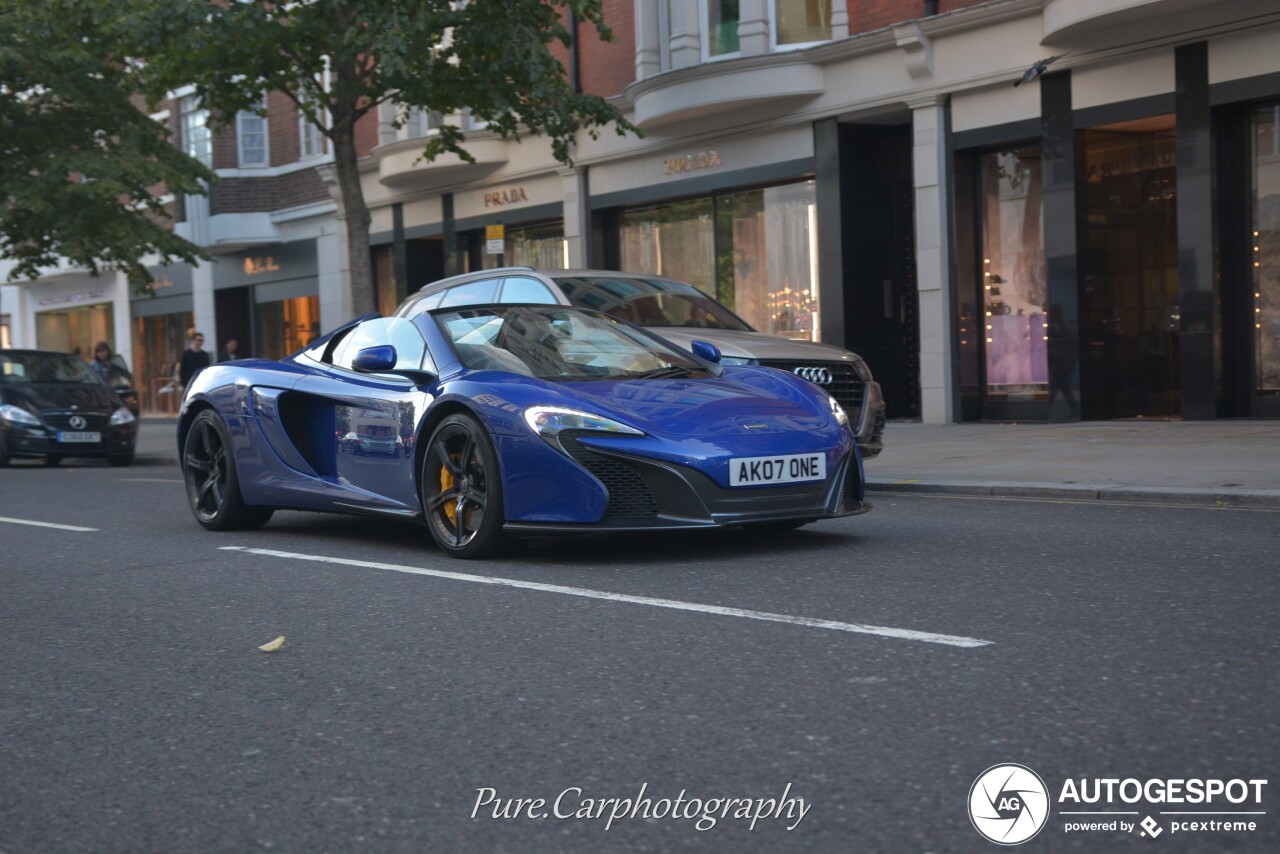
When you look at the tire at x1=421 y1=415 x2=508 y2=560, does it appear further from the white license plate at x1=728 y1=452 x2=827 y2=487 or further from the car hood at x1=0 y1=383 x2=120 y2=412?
the car hood at x1=0 y1=383 x2=120 y2=412

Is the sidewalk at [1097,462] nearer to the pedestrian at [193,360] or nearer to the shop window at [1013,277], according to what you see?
the shop window at [1013,277]

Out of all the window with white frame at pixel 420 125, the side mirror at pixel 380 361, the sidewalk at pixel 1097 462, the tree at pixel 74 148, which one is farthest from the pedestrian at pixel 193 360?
the side mirror at pixel 380 361

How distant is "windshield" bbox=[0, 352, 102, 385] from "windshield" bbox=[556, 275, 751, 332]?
10447 mm

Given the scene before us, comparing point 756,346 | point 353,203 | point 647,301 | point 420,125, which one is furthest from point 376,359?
point 420,125

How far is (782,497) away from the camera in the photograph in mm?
6637

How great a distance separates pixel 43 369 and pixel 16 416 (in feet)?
4.54

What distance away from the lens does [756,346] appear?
1112 centimetres

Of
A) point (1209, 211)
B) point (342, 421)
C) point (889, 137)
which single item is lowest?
point (342, 421)

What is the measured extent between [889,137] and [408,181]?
1015cm

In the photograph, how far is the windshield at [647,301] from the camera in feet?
39.5

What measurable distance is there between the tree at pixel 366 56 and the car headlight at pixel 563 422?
10609mm

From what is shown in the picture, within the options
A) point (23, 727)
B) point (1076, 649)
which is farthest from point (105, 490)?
point (1076, 649)

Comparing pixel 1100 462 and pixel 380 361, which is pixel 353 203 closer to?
pixel 1100 462

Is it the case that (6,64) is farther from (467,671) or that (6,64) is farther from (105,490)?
(467,671)
